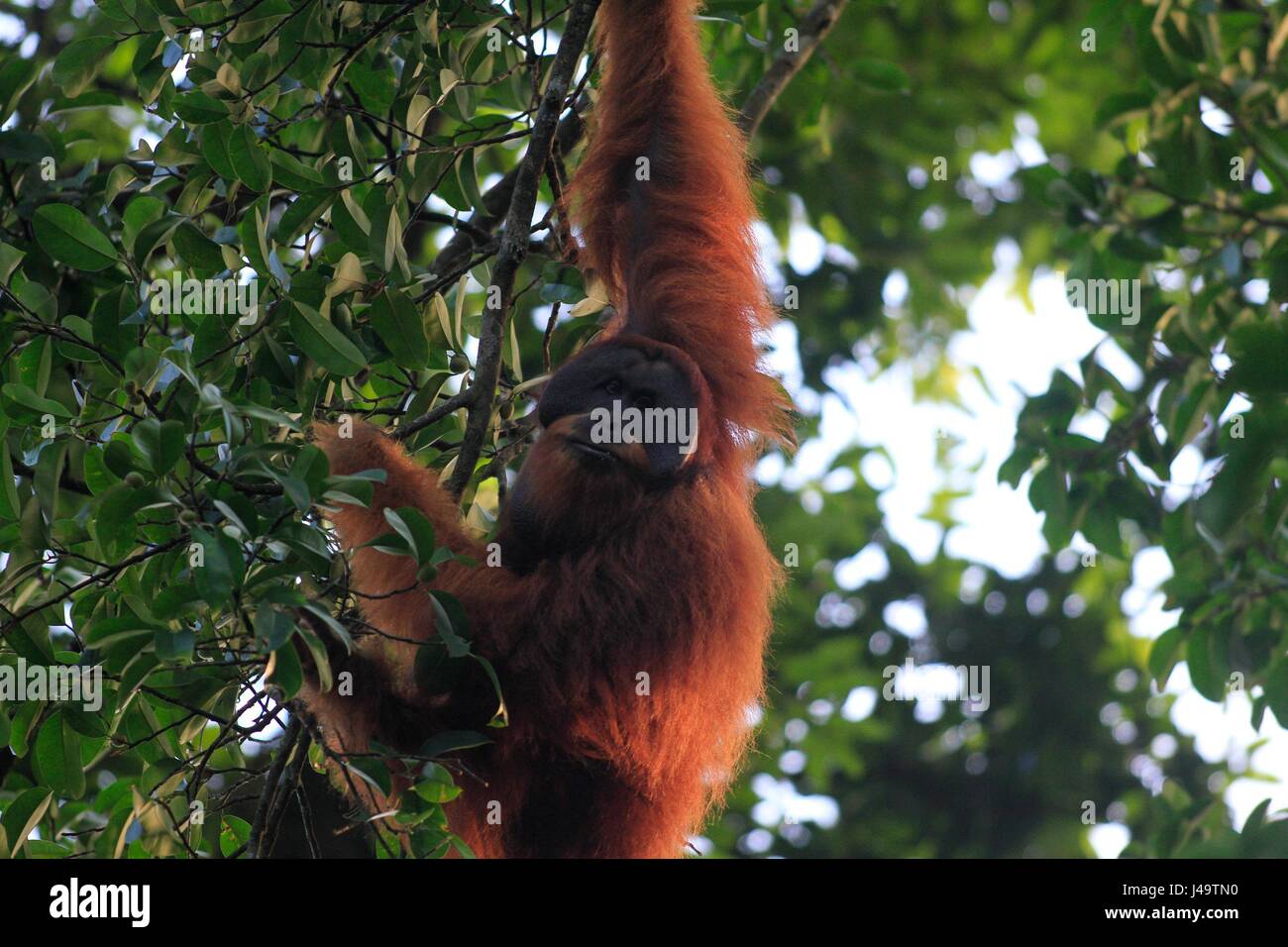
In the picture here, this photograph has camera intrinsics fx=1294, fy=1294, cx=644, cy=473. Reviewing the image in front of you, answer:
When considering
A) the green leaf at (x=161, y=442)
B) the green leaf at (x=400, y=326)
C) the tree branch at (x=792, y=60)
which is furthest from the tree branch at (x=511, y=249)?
the tree branch at (x=792, y=60)

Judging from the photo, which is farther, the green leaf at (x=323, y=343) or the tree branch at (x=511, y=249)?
the tree branch at (x=511, y=249)

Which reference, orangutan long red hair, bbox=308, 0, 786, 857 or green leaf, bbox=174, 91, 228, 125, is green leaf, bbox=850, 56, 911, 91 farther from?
green leaf, bbox=174, 91, 228, 125

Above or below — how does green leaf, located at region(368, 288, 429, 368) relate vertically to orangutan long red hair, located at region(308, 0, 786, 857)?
above

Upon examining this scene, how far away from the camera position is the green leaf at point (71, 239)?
3309mm

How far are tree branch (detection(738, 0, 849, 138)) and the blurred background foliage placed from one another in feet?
0.86

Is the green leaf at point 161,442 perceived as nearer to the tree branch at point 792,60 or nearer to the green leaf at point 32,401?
the green leaf at point 32,401

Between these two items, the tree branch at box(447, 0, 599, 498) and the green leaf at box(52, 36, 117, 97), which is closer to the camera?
the tree branch at box(447, 0, 599, 498)

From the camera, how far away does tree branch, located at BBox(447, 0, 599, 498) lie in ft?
11.2

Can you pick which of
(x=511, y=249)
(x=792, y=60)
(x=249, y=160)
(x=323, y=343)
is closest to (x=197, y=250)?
(x=249, y=160)

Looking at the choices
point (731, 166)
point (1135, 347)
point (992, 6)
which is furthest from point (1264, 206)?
point (992, 6)

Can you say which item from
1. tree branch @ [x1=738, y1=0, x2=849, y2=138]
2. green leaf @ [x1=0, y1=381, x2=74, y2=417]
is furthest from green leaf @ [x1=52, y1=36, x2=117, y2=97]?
tree branch @ [x1=738, y1=0, x2=849, y2=138]

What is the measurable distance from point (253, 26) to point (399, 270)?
36.3 inches

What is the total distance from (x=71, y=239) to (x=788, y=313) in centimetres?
562

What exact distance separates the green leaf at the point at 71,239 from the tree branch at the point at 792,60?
2.71m
